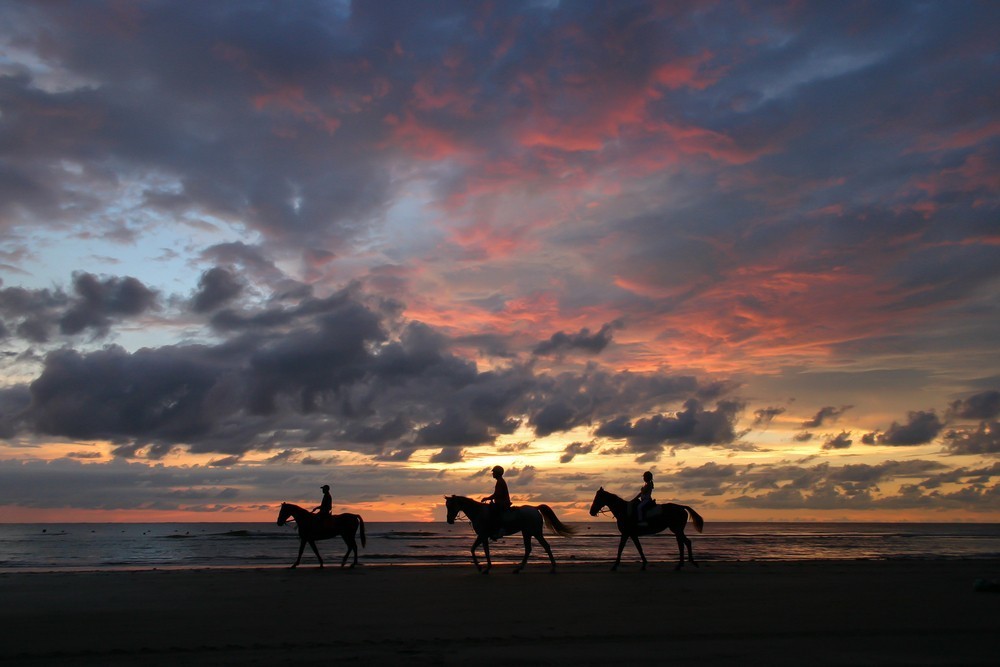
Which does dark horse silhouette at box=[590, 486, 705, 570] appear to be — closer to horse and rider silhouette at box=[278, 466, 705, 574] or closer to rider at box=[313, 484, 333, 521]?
horse and rider silhouette at box=[278, 466, 705, 574]

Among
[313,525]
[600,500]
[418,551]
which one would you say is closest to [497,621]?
[600,500]

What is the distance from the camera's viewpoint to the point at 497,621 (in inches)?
410

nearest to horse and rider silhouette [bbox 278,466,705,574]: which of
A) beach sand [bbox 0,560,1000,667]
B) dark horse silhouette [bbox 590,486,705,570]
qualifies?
dark horse silhouette [bbox 590,486,705,570]

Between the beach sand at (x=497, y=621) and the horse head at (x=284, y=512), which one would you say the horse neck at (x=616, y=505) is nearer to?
the beach sand at (x=497, y=621)

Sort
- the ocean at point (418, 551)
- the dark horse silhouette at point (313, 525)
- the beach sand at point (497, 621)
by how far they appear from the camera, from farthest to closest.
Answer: the ocean at point (418, 551) < the dark horse silhouette at point (313, 525) < the beach sand at point (497, 621)

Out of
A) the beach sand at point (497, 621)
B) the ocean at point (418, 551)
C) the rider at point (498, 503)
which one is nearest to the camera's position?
the beach sand at point (497, 621)

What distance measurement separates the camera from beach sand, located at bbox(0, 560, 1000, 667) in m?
8.17

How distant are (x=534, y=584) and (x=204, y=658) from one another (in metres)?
8.93

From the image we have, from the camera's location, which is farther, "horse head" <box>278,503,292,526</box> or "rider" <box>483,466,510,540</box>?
"horse head" <box>278,503,292,526</box>

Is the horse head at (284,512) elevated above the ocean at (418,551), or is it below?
above

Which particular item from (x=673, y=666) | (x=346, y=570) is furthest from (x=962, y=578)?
(x=346, y=570)

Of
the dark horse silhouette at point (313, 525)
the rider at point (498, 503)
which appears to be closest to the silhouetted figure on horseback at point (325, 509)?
the dark horse silhouette at point (313, 525)

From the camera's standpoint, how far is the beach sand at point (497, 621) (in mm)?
8172

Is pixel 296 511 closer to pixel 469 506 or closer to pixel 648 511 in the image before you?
pixel 469 506
